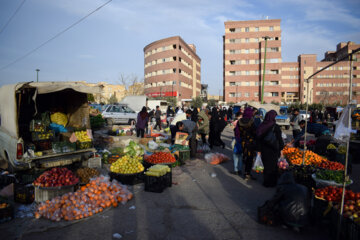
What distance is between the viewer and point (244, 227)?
409 centimetres

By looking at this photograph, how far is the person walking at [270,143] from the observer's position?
19.6ft

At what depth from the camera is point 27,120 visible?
858 centimetres

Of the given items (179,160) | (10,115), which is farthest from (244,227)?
(10,115)

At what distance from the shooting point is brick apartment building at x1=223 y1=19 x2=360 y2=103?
197ft

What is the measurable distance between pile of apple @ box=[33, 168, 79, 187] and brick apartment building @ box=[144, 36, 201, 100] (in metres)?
56.7

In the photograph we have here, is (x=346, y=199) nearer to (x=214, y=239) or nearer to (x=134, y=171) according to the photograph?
(x=214, y=239)

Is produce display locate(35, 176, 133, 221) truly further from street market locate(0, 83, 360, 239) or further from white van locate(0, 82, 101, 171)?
white van locate(0, 82, 101, 171)

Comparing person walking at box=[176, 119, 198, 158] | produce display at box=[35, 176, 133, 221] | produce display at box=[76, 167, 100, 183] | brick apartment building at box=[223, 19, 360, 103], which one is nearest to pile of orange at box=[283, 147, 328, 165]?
person walking at box=[176, 119, 198, 158]

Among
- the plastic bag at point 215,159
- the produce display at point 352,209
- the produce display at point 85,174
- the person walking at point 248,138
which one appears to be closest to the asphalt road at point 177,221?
the produce display at point 352,209

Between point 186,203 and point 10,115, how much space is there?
208 inches

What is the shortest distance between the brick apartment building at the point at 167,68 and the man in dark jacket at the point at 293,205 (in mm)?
58095

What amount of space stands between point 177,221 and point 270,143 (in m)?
3.09

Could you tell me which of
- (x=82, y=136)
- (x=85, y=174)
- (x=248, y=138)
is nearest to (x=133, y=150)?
(x=82, y=136)

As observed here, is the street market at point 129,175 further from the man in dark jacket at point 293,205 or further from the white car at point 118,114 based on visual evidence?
the white car at point 118,114
